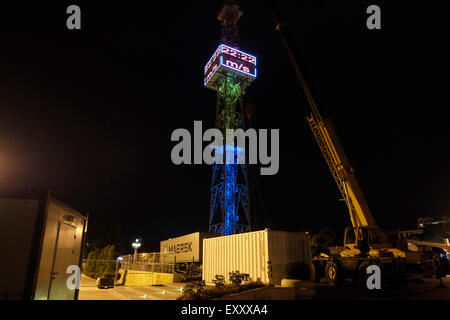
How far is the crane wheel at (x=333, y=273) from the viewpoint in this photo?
13469 millimetres

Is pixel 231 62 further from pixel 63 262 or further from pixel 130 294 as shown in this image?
pixel 63 262

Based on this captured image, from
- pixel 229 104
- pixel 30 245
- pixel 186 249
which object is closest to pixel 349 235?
pixel 30 245

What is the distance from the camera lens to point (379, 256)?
40.5 feet

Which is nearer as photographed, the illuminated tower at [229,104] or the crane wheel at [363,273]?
the crane wheel at [363,273]

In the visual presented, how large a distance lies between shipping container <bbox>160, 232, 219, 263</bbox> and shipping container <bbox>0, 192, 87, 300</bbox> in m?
18.7

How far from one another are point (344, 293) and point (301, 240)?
9.88 ft

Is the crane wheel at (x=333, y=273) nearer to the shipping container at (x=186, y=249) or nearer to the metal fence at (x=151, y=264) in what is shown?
the metal fence at (x=151, y=264)

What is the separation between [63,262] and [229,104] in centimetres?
3803

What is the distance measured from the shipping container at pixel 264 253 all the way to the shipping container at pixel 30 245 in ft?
26.1

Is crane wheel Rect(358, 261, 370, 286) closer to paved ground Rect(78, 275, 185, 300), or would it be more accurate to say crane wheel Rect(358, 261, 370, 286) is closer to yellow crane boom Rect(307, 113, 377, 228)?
yellow crane boom Rect(307, 113, 377, 228)

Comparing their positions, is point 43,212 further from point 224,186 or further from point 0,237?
point 224,186

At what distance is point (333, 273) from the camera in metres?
13.7

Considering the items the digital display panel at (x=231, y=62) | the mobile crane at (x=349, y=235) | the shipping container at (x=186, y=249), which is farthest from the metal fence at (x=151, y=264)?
the digital display panel at (x=231, y=62)
